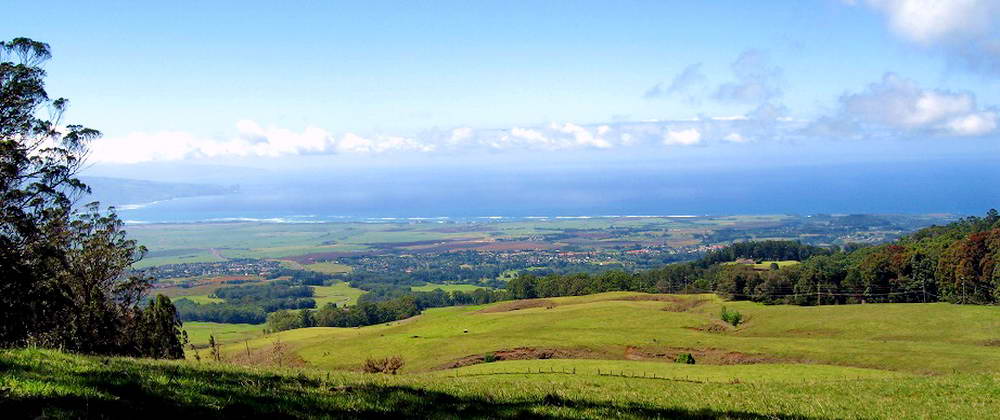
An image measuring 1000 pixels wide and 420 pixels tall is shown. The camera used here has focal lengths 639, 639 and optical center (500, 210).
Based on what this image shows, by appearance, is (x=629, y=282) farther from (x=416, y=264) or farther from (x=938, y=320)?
(x=416, y=264)

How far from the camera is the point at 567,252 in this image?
6501 inches

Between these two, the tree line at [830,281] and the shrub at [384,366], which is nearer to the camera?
the shrub at [384,366]

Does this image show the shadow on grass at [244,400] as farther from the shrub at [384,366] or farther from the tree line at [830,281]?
the tree line at [830,281]

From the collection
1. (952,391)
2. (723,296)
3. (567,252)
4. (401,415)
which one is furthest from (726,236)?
(401,415)

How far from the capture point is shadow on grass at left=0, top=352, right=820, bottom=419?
817 cm

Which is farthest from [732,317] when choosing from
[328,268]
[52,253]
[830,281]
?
[328,268]

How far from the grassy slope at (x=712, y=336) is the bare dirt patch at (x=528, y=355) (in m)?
0.48

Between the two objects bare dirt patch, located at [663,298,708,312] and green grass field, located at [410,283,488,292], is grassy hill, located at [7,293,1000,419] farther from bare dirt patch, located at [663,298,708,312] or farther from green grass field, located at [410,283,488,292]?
green grass field, located at [410,283,488,292]

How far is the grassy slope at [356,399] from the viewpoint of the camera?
855 cm

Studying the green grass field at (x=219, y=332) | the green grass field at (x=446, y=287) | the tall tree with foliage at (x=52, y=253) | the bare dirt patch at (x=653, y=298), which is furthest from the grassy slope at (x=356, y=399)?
the green grass field at (x=446, y=287)

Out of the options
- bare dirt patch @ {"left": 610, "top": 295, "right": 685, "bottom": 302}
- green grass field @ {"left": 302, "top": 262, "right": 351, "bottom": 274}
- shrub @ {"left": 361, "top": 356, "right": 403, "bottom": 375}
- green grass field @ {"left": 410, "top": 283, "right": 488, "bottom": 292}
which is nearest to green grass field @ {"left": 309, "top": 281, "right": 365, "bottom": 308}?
green grass field @ {"left": 410, "top": 283, "right": 488, "bottom": 292}

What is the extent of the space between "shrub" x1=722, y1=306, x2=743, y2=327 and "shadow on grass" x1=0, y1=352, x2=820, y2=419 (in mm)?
42866

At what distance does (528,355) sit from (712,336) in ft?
44.6

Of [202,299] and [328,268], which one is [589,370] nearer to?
[202,299]
